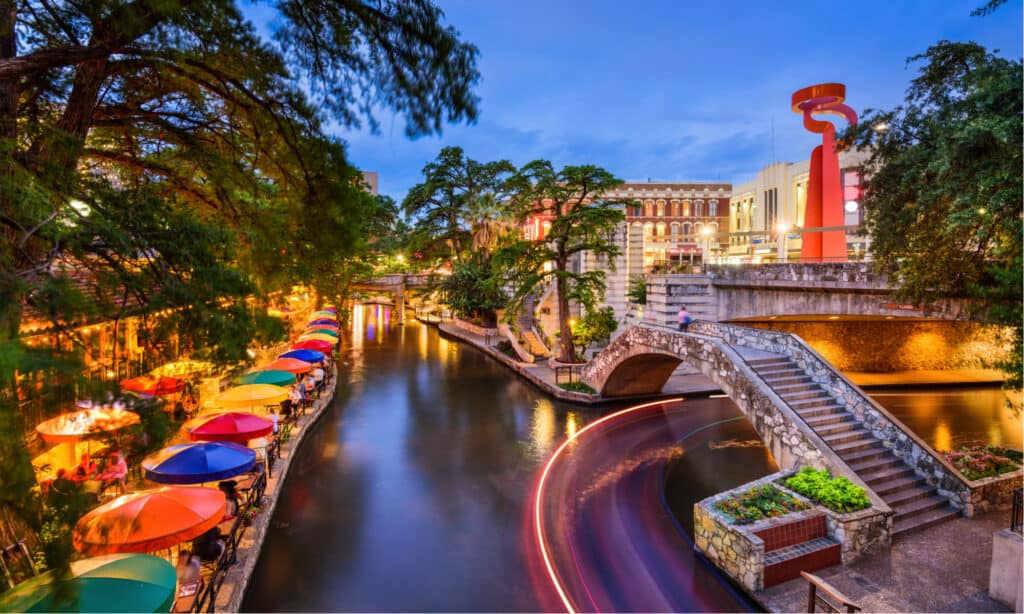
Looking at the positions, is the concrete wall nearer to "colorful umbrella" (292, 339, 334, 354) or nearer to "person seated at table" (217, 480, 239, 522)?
"colorful umbrella" (292, 339, 334, 354)

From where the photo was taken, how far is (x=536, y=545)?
10.3m

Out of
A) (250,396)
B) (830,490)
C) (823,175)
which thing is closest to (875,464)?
(830,490)

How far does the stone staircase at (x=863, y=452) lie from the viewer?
10.7 m

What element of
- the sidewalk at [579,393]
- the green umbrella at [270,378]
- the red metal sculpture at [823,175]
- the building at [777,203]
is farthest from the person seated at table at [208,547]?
the building at [777,203]

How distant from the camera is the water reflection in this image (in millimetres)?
16656

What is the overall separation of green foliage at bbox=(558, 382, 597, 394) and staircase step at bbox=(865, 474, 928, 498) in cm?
1142

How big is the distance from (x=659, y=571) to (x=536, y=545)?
2366 millimetres

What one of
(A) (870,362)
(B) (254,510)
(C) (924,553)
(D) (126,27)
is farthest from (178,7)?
(A) (870,362)

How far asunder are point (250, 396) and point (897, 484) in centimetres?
1563

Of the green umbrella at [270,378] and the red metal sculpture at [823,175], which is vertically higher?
the red metal sculpture at [823,175]

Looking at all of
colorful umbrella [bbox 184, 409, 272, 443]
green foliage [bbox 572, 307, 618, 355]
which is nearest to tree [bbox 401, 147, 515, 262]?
green foliage [bbox 572, 307, 618, 355]

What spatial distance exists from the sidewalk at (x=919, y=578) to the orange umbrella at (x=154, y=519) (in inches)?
346

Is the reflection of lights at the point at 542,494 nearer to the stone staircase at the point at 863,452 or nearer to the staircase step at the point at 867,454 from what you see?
the stone staircase at the point at 863,452

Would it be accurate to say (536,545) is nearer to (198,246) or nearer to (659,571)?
(659,571)
